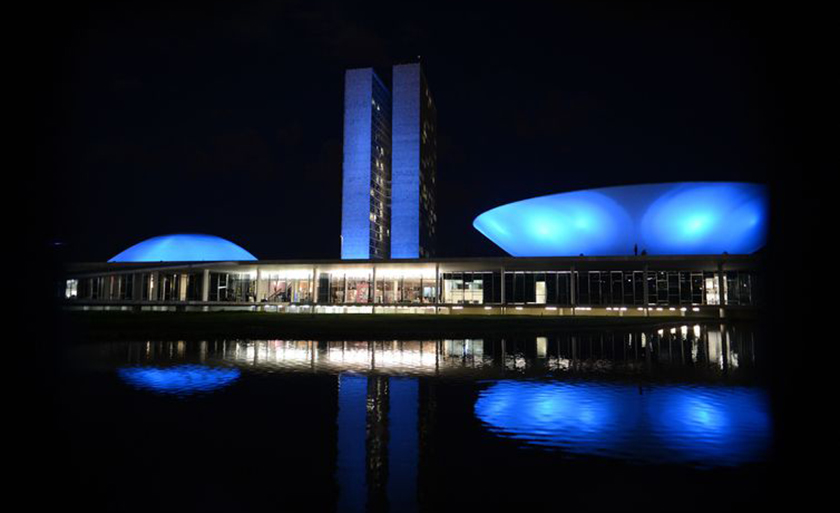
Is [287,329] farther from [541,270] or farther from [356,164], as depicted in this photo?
[356,164]

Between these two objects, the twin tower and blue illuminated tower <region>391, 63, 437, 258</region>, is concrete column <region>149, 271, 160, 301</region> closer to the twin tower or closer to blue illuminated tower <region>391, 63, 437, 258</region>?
the twin tower

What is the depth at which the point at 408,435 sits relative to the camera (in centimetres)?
569

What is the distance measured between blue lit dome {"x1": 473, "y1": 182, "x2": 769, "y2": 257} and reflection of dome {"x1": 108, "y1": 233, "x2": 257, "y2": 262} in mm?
27957

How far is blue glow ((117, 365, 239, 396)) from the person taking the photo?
8.27m

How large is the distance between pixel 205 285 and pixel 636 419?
141 feet

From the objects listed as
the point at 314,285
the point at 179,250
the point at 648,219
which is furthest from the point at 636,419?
the point at 179,250

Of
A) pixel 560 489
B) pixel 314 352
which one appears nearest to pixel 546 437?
pixel 560 489

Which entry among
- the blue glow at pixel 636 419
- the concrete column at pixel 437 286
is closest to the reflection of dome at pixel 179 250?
the concrete column at pixel 437 286

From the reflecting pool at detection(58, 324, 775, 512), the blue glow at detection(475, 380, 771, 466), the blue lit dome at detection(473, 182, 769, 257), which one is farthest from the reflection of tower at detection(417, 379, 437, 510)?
the blue lit dome at detection(473, 182, 769, 257)

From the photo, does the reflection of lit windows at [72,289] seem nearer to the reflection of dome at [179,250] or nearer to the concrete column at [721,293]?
the reflection of dome at [179,250]

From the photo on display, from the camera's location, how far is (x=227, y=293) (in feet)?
151

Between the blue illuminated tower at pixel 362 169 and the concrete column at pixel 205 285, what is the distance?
29.6m

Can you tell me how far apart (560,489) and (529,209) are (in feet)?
121

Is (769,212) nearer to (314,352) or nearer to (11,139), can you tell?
(314,352)
